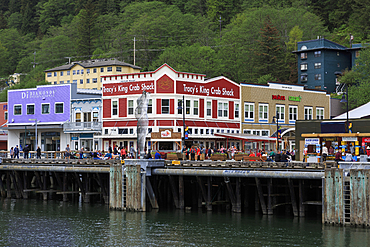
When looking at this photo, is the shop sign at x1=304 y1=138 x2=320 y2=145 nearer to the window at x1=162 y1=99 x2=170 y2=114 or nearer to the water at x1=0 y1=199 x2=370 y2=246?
the water at x1=0 y1=199 x2=370 y2=246

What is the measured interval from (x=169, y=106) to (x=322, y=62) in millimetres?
45995

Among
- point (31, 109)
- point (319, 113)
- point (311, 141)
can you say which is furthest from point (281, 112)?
point (31, 109)

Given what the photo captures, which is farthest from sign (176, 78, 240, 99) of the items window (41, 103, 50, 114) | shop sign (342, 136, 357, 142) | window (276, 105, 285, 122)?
shop sign (342, 136, 357, 142)

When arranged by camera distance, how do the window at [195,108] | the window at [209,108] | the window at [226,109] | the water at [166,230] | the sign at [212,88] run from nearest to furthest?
the water at [166,230]
the sign at [212,88]
the window at [195,108]
the window at [209,108]
the window at [226,109]

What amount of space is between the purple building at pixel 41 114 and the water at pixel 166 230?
3022 centimetres

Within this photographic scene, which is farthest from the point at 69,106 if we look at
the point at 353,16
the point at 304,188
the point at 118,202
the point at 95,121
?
the point at 353,16

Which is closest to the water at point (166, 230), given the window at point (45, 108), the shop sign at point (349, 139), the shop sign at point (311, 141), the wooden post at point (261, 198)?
the wooden post at point (261, 198)

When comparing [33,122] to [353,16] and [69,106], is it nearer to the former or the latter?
[69,106]

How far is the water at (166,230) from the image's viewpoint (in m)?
28.5

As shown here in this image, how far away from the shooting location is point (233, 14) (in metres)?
147

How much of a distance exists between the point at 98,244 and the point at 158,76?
3555 centimetres

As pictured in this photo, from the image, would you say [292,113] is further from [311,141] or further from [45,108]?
[45,108]

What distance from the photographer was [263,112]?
70.3 meters

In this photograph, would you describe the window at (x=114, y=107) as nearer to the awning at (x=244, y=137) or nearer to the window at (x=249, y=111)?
the awning at (x=244, y=137)
